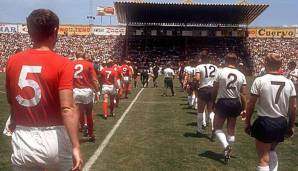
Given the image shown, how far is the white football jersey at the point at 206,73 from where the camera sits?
45.5 feet

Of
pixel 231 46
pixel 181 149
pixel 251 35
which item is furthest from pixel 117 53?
pixel 181 149

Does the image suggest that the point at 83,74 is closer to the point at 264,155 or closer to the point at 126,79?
the point at 264,155

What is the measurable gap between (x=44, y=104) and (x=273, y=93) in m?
4.20

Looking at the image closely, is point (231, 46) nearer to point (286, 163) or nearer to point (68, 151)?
point (286, 163)

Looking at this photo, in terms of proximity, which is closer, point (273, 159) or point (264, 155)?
point (264, 155)

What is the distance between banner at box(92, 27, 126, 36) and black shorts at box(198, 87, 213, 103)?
206 feet

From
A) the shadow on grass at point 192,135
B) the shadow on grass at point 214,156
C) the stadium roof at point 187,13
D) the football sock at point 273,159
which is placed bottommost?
the shadow on grass at point 192,135

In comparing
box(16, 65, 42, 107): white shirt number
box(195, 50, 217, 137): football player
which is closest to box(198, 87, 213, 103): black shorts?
box(195, 50, 217, 137): football player

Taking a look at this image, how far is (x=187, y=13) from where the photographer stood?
67.3 metres

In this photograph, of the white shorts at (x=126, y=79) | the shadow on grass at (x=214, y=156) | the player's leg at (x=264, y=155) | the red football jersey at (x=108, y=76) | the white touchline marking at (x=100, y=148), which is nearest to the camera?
the player's leg at (x=264, y=155)

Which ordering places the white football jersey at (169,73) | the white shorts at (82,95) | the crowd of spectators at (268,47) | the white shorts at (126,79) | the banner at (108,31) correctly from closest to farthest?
the white shorts at (82,95), the white shorts at (126,79), the white football jersey at (169,73), the crowd of spectators at (268,47), the banner at (108,31)

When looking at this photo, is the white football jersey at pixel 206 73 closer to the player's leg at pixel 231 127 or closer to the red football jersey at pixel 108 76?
the player's leg at pixel 231 127

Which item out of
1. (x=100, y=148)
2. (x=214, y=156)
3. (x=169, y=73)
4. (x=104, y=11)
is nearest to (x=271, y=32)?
(x=104, y=11)

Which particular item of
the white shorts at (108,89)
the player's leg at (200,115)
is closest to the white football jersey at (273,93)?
the player's leg at (200,115)
